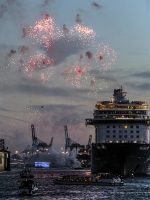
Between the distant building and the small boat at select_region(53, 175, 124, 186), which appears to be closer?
the small boat at select_region(53, 175, 124, 186)

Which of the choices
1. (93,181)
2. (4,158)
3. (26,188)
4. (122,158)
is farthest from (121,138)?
(4,158)

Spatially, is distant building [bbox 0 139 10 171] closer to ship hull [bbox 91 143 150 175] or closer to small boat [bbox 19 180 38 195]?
ship hull [bbox 91 143 150 175]

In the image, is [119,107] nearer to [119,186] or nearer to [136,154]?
[136,154]

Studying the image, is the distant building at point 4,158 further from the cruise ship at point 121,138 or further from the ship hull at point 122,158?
the ship hull at point 122,158

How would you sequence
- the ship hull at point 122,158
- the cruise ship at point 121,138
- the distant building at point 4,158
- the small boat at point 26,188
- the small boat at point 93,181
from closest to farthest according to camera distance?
the small boat at point 26,188, the small boat at point 93,181, the ship hull at point 122,158, the cruise ship at point 121,138, the distant building at point 4,158

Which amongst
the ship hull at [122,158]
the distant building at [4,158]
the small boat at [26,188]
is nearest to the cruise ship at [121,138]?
the ship hull at [122,158]

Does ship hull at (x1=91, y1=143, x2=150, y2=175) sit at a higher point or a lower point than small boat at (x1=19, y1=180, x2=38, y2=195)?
higher

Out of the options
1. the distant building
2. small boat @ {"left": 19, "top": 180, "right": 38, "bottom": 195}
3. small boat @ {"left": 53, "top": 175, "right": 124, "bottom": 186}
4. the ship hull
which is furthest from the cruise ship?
the distant building

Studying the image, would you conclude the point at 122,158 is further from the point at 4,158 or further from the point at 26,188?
the point at 4,158
